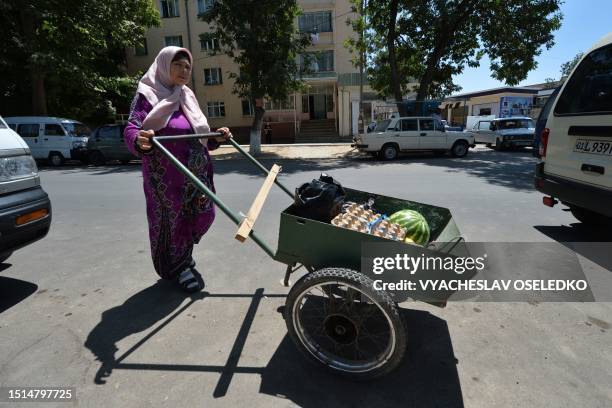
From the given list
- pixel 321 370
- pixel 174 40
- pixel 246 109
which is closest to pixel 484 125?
pixel 246 109

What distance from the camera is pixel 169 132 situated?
295 centimetres

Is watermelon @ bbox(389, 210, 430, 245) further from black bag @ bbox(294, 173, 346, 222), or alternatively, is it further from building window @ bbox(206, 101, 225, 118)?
building window @ bbox(206, 101, 225, 118)

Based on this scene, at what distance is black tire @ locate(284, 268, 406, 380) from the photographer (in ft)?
6.45

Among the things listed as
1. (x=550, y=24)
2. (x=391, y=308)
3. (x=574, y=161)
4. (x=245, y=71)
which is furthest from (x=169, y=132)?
(x=550, y=24)

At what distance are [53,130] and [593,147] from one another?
653 inches

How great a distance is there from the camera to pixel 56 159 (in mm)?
14109

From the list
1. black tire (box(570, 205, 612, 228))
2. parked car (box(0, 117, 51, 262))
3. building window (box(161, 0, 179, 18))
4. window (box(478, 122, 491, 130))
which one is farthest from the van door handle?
building window (box(161, 0, 179, 18))

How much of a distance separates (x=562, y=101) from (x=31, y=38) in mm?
19497

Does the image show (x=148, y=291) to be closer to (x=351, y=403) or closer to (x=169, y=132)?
(x=169, y=132)

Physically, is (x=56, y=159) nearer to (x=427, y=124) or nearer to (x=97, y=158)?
(x=97, y=158)

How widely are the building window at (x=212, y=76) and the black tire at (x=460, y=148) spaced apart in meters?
18.7

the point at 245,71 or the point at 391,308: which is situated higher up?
the point at 245,71

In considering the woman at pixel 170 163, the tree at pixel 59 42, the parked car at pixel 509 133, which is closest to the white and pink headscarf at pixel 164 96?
the woman at pixel 170 163

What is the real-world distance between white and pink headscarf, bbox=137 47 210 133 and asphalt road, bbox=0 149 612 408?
4.92ft
